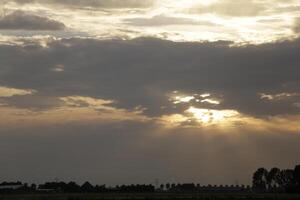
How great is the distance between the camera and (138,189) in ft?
559

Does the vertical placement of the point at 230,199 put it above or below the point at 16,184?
below

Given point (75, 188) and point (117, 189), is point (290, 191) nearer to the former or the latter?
point (117, 189)

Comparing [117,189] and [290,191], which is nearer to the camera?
[290,191]

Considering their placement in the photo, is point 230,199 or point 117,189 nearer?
point 230,199

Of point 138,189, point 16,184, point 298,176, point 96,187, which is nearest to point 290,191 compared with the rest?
point 298,176

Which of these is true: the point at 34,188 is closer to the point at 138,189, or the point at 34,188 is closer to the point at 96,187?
the point at 96,187

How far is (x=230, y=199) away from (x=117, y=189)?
70270mm

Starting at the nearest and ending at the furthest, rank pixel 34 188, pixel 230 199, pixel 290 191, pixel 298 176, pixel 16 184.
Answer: pixel 230 199
pixel 290 191
pixel 298 176
pixel 34 188
pixel 16 184

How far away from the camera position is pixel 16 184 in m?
197

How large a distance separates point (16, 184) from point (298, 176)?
304ft

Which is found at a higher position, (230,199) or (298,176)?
(298,176)

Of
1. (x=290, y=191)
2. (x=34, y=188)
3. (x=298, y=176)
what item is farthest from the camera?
(x=34, y=188)

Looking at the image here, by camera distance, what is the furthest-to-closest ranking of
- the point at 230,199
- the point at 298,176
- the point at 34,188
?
the point at 34,188, the point at 298,176, the point at 230,199

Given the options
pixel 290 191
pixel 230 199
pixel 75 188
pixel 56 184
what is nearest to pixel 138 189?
pixel 75 188
